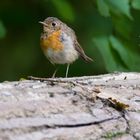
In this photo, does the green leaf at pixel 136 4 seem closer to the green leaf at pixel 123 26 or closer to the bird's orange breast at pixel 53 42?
the green leaf at pixel 123 26

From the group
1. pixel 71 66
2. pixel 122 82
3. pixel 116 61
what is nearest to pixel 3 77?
pixel 71 66

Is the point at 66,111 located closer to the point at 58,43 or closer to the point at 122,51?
the point at 122,51

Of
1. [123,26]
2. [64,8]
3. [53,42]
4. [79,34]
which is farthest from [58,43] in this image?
[79,34]

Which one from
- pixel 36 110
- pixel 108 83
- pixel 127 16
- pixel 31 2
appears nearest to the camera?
pixel 36 110

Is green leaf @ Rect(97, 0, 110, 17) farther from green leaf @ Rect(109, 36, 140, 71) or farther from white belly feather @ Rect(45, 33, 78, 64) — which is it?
white belly feather @ Rect(45, 33, 78, 64)

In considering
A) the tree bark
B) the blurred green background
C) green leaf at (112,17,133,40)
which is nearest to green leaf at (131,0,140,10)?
the blurred green background

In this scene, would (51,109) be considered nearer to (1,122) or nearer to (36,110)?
(36,110)
